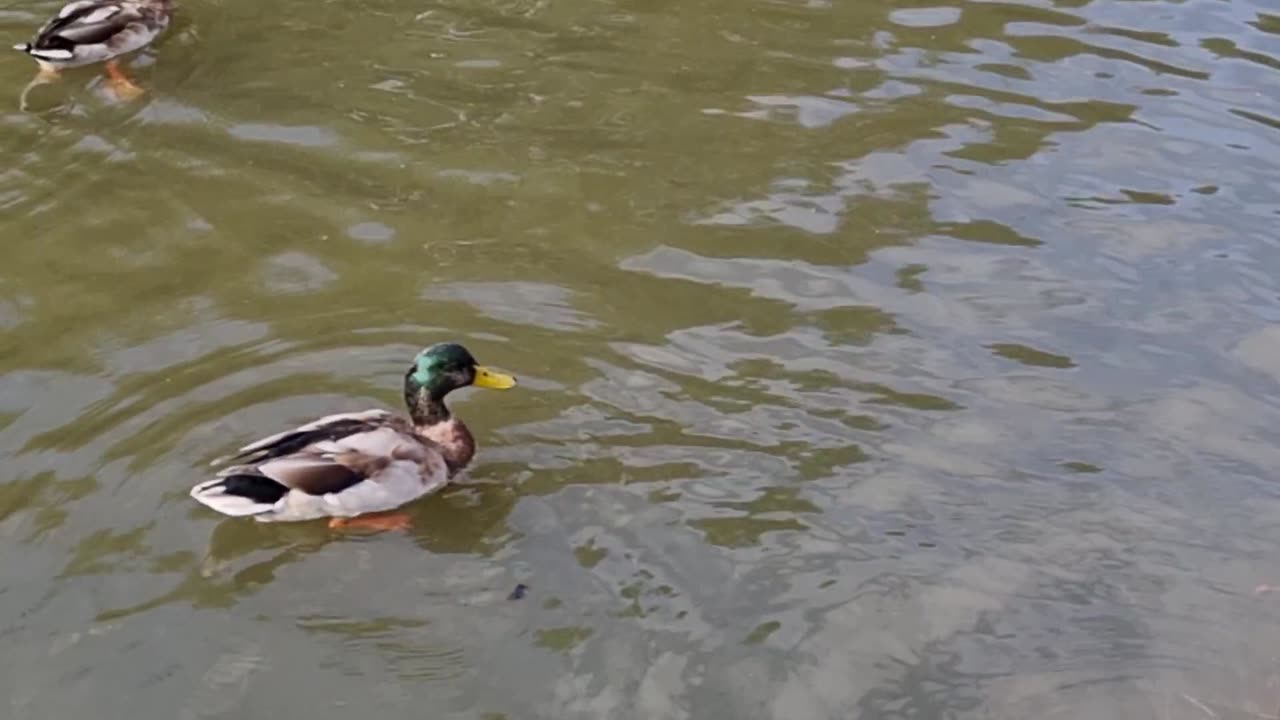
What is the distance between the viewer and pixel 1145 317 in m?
8.13

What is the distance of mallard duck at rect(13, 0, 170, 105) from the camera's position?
10359 mm

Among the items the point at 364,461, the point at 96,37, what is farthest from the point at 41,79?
the point at 364,461

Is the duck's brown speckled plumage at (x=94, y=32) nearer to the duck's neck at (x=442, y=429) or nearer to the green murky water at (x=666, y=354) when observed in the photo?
the green murky water at (x=666, y=354)

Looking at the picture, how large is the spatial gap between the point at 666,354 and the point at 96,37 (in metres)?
5.40

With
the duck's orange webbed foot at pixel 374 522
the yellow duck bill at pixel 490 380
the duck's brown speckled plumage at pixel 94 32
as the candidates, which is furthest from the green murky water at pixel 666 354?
the yellow duck bill at pixel 490 380

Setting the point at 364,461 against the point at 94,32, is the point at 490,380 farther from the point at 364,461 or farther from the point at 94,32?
the point at 94,32

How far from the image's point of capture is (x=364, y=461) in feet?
21.5

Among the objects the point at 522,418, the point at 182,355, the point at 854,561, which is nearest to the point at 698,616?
the point at 854,561

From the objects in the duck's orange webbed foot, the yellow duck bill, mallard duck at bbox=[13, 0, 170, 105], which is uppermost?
mallard duck at bbox=[13, 0, 170, 105]

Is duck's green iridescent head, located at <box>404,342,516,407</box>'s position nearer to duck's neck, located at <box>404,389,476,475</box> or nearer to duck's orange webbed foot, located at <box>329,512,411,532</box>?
duck's neck, located at <box>404,389,476,475</box>

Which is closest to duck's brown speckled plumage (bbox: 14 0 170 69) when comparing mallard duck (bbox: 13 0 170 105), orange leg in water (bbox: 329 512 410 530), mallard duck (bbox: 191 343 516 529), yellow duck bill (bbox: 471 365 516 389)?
mallard duck (bbox: 13 0 170 105)

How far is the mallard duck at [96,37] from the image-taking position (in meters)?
10.4

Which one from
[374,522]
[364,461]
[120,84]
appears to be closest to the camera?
[364,461]

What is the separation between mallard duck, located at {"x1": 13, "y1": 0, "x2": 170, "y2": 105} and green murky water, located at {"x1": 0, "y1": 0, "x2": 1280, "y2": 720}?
17 cm
